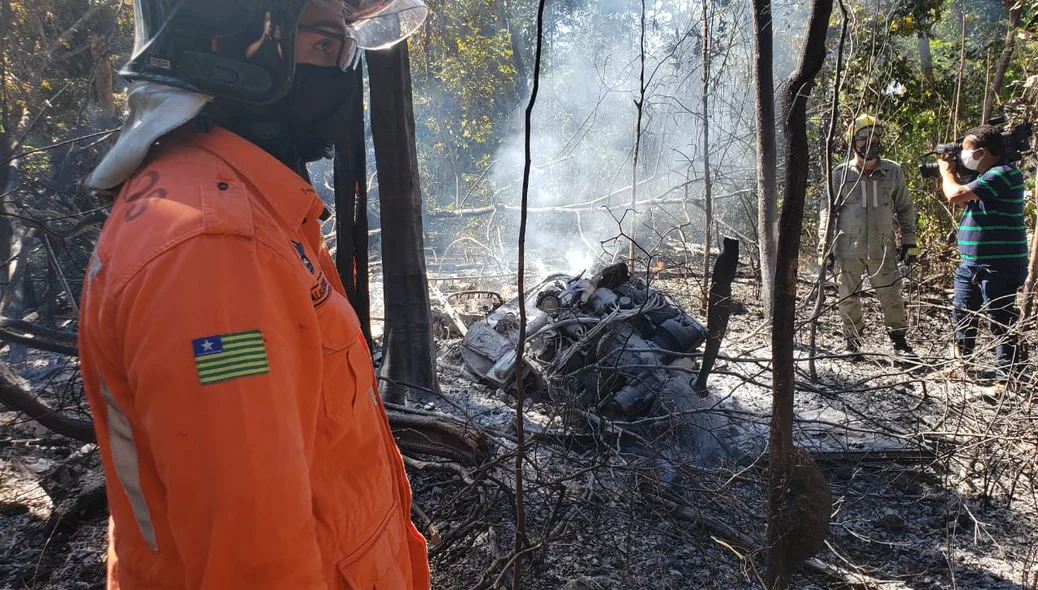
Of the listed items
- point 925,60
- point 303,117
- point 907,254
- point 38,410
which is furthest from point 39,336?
point 925,60

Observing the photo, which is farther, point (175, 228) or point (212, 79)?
point (212, 79)

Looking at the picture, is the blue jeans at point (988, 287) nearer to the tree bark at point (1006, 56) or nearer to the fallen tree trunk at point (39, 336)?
the tree bark at point (1006, 56)

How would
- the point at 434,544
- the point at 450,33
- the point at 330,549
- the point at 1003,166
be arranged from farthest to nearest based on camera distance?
the point at 450,33
the point at 1003,166
the point at 434,544
the point at 330,549

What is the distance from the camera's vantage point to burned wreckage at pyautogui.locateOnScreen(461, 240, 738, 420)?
12.8 ft

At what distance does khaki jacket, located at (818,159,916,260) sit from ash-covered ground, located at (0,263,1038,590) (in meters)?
2.56

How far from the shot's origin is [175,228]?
841 millimetres

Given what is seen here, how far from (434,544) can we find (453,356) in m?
3.15

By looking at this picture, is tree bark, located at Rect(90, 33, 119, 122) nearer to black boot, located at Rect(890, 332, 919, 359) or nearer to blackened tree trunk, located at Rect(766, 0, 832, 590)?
blackened tree trunk, located at Rect(766, 0, 832, 590)

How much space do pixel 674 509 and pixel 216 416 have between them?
2567 millimetres

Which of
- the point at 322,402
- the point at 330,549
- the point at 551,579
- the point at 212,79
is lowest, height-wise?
the point at 551,579

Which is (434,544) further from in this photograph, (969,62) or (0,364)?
(969,62)

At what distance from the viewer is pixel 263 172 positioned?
3.38ft

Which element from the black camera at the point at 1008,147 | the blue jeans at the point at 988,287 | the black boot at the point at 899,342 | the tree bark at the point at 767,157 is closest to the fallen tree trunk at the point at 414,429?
the tree bark at the point at 767,157

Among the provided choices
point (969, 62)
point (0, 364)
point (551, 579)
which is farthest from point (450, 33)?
point (551, 579)
